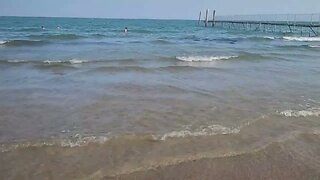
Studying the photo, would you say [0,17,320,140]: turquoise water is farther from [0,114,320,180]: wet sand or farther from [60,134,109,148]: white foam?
[0,114,320,180]: wet sand

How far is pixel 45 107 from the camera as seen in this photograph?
7.77 m

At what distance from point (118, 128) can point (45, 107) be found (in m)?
2.17

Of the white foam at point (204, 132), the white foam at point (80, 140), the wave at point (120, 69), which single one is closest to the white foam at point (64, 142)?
the white foam at point (80, 140)

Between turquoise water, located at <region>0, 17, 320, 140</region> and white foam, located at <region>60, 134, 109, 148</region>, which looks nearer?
white foam, located at <region>60, 134, 109, 148</region>

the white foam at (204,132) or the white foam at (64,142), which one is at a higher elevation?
the white foam at (64,142)

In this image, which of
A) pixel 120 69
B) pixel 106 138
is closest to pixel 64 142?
pixel 106 138

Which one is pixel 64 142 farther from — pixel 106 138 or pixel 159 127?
pixel 159 127

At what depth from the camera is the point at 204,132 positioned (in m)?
6.21

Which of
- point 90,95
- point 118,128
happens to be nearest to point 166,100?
point 90,95

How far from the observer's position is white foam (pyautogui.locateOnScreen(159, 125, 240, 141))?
603cm

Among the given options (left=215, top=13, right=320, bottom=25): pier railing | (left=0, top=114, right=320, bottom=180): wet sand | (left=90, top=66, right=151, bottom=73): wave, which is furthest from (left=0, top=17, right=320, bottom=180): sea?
(left=215, top=13, right=320, bottom=25): pier railing

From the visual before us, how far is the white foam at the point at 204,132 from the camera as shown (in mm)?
6031

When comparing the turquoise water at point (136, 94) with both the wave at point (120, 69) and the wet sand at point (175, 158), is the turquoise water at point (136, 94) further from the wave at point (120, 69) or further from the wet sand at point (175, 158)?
the wet sand at point (175, 158)

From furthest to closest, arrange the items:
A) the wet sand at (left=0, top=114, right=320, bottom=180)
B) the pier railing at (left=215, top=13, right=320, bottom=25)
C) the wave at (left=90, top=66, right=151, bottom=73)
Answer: the pier railing at (left=215, top=13, right=320, bottom=25) < the wave at (left=90, top=66, right=151, bottom=73) < the wet sand at (left=0, top=114, right=320, bottom=180)
